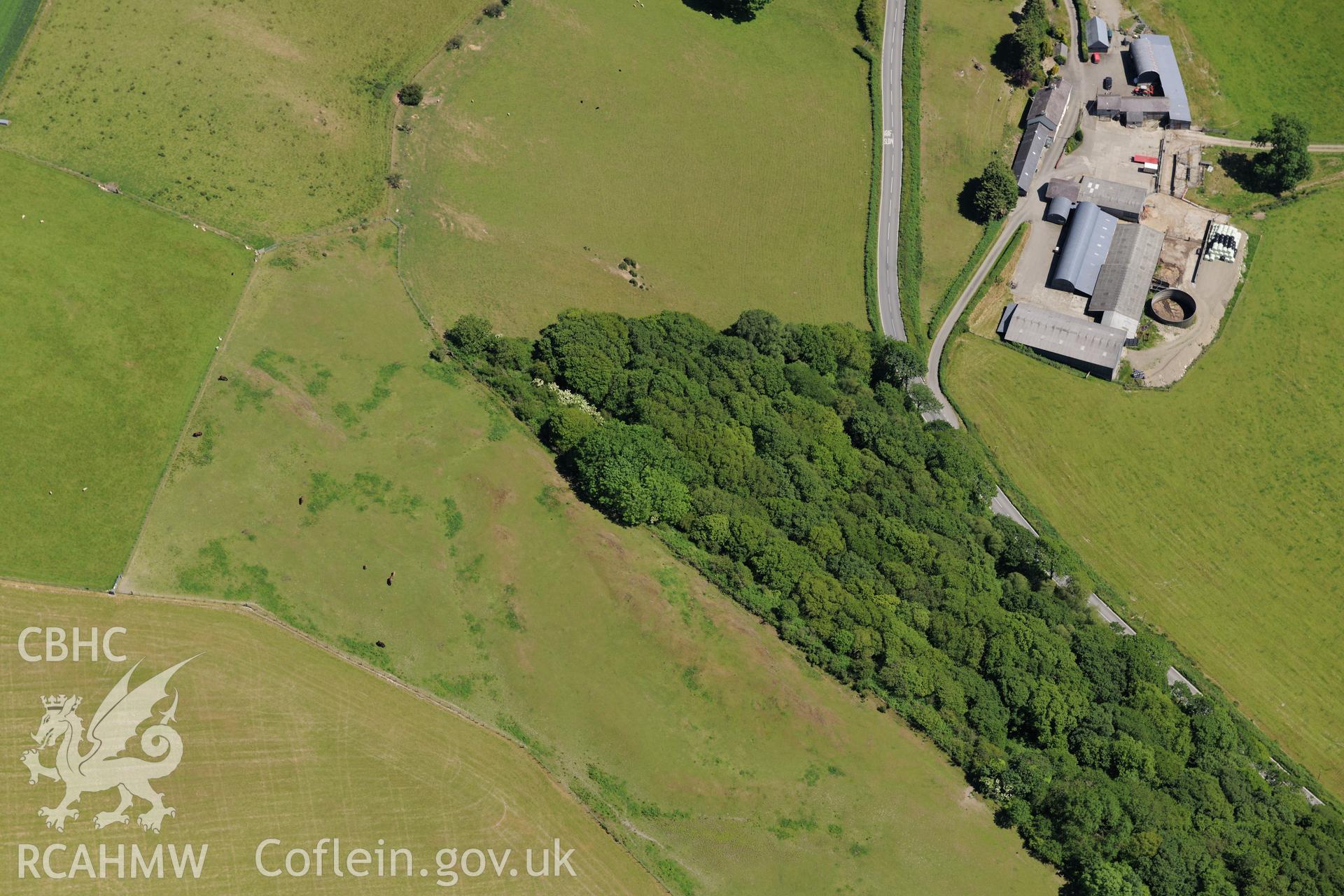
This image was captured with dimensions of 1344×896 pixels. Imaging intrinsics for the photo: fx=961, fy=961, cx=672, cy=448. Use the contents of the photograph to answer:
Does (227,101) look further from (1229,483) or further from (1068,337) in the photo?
(1229,483)

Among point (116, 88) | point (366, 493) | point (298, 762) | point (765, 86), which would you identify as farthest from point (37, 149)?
point (765, 86)

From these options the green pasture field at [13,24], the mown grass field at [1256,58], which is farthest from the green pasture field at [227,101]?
the mown grass field at [1256,58]

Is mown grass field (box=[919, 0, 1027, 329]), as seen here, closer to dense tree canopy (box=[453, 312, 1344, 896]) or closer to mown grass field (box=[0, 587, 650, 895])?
dense tree canopy (box=[453, 312, 1344, 896])

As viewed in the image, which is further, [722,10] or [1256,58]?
[1256,58]

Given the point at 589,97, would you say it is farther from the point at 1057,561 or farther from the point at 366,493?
the point at 1057,561

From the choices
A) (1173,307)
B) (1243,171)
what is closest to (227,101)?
(1173,307)

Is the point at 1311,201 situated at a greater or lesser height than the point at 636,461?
greater
